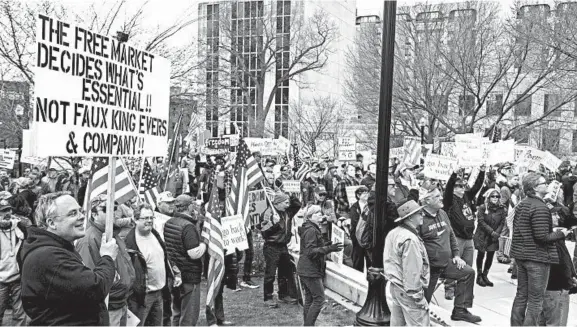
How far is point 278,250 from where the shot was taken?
8531 mm

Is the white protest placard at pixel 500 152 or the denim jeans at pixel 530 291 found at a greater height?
the white protest placard at pixel 500 152

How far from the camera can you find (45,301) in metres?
3.38

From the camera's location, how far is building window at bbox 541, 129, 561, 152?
3247 centimetres

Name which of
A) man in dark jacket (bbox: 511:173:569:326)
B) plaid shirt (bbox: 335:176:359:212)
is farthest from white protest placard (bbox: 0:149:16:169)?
man in dark jacket (bbox: 511:173:569:326)

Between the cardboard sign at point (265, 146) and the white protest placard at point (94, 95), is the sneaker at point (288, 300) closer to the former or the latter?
the white protest placard at point (94, 95)

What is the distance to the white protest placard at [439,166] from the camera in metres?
11.7

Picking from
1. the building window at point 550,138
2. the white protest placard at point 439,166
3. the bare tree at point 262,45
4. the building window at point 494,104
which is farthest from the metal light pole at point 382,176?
the bare tree at point 262,45

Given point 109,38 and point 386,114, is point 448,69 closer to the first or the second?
point 386,114

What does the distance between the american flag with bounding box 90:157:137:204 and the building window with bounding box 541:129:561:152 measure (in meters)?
30.1

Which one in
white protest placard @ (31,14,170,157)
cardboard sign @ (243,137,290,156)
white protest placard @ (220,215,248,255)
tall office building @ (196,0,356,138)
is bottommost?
white protest placard @ (220,215,248,255)

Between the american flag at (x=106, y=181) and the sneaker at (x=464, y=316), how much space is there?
14.3 ft

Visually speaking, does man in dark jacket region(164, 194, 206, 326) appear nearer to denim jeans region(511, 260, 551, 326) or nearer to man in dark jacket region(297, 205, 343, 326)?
man in dark jacket region(297, 205, 343, 326)

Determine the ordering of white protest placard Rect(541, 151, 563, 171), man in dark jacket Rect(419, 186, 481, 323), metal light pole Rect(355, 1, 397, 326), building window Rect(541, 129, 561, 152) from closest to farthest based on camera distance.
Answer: metal light pole Rect(355, 1, 397, 326), man in dark jacket Rect(419, 186, 481, 323), white protest placard Rect(541, 151, 563, 171), building window Rect(541, 129, 561, 152)

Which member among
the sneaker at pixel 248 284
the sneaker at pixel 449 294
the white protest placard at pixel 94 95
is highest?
the white protest placard at pixel 94 95
